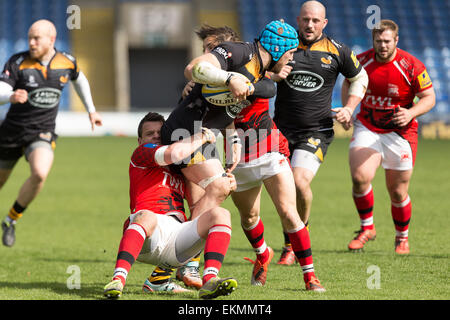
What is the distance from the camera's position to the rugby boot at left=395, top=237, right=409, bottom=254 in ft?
25.2

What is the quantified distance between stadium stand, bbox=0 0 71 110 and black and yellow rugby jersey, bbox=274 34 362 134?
2222 cm

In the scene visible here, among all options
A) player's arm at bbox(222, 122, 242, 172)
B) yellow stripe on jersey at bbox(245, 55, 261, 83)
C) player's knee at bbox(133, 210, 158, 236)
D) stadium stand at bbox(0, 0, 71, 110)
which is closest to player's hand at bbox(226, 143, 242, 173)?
player's arm at bbox(222, 122, 242, 172)

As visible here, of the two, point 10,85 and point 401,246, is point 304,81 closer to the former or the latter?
point 401,246

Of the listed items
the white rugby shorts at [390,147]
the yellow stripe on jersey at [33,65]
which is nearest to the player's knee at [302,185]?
the white rugby shorts at [390,147]

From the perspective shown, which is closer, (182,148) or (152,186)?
(182,148)

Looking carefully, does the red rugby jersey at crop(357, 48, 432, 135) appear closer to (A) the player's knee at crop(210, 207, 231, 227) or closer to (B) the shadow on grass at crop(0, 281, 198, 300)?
(B) the shadow on grass at crop(0, 281, 198, 300)

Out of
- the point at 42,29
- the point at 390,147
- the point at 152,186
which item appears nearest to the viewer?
the point at 152,186

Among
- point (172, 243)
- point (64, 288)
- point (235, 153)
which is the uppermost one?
point (235, 153)

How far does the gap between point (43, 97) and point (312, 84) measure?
314cm

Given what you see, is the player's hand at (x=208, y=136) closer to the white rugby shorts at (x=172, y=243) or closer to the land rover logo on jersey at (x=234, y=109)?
the land rover logo on jersey at (x=234, y=109)

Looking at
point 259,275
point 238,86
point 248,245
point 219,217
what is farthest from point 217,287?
point 248,245

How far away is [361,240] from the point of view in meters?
8.04

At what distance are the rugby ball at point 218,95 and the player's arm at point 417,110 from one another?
9.44 feet

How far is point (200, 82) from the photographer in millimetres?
5000
